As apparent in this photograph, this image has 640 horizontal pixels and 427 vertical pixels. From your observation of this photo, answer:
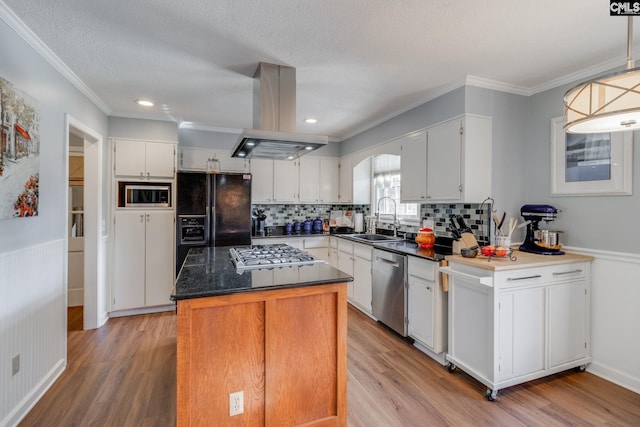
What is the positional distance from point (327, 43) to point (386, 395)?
2500mm

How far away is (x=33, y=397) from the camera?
207cm

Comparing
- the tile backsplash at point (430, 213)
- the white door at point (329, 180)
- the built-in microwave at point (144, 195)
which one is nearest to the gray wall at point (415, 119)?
the white door at point (329, 180)

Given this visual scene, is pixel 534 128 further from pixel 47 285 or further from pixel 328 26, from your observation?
pixel 47 285

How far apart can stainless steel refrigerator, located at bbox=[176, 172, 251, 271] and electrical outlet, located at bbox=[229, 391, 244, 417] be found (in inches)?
96.6

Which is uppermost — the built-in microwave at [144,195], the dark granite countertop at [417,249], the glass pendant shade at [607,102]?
the glass pendant shade at [607,102]

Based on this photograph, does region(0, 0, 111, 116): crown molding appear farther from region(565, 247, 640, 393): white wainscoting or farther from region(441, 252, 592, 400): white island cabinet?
region(565, 247, 640, 393): white wainscoting

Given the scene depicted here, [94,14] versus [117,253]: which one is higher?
[94,14]

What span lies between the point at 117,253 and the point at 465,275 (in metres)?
3.77

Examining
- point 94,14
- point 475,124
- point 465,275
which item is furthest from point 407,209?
point 94,14

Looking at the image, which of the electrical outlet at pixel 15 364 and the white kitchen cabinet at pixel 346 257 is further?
the white kitchen cabinet at pixel 346 257

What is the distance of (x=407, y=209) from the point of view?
4.03 meters

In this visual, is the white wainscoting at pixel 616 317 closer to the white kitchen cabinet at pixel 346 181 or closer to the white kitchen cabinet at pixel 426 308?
the white kitchen cabinet at pixel 426 308

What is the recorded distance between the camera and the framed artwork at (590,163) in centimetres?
227

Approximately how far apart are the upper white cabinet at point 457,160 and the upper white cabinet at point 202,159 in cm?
258
